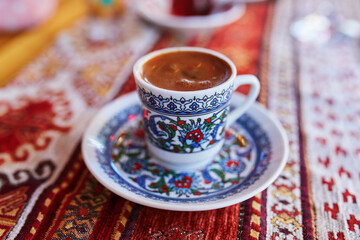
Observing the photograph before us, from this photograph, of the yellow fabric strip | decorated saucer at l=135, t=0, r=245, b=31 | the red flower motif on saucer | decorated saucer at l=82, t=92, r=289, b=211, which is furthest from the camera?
decorated saucer at l=135, t=0, r=245, b=31

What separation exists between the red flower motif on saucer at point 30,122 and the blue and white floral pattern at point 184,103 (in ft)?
0.78

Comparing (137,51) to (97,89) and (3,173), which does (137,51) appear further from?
(3,173)

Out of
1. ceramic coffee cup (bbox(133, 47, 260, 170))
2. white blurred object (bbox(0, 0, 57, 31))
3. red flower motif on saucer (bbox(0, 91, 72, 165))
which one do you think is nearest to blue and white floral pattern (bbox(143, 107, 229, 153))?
ceramic coffee cup (bbox(133, 47, 260, 170))

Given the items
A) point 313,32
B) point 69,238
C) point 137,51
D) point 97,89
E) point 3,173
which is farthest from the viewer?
point 313,32

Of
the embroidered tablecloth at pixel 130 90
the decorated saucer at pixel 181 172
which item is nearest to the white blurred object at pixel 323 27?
the embroidered tablecloth at pixel 130 90

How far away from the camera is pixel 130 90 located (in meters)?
0.69

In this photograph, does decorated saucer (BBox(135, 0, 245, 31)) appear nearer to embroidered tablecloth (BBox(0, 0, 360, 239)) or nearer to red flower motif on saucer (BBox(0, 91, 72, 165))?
embroidered tablecloth (BBox(0, 0, 360, 239))

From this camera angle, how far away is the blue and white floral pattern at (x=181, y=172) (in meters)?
0.42

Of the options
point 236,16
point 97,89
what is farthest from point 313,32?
point 97,89

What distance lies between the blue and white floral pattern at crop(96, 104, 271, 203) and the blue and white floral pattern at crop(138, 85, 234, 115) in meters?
0.10

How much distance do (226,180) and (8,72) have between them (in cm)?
61

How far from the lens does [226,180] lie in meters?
0.44

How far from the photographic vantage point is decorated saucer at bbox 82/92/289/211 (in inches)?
15.5

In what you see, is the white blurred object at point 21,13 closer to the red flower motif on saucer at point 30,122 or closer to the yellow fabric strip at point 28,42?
the yellow fabric strip at point 28,42
